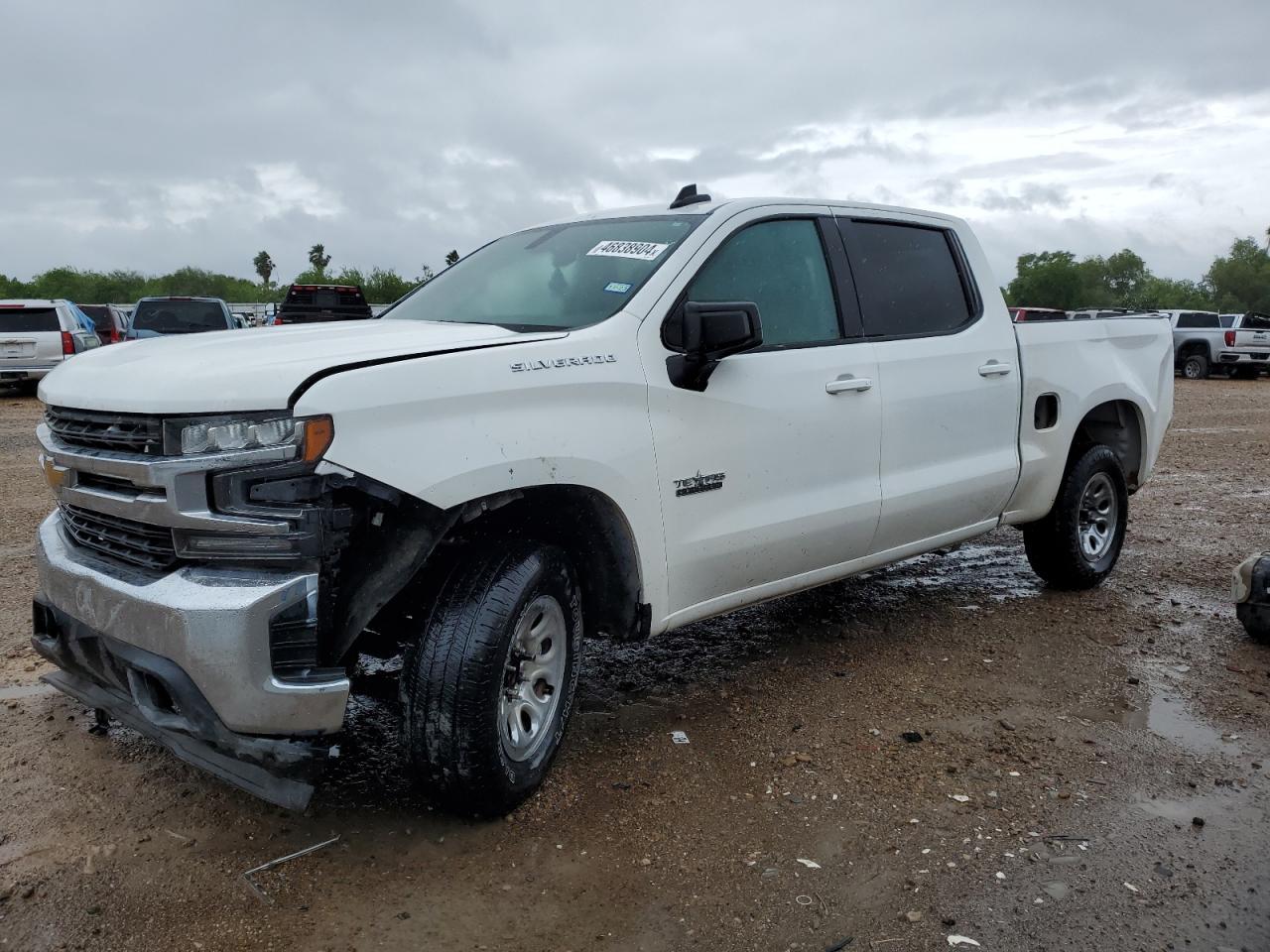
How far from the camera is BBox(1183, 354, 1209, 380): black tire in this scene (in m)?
25.9

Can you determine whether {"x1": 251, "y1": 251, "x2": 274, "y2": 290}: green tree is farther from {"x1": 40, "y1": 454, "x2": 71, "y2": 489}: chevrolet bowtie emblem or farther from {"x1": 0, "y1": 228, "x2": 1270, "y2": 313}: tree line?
{"x1": 40, "y1": 454, "x2": 71, "y2": 489}: chevrolet bowtie emblem

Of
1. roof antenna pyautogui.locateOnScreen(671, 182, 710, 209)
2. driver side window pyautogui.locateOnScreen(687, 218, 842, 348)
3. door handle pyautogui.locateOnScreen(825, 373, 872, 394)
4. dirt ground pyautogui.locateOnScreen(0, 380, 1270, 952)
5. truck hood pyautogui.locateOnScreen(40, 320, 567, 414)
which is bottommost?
dirt ground pyautogui.locateOnScreen(0, 380, 1270, 952)

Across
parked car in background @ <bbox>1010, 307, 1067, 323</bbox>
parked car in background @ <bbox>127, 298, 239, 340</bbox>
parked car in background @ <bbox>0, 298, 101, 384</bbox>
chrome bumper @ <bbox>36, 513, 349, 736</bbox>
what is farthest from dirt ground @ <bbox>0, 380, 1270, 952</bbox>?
parked car in background @ <bbox>127, 298, 239, 340</bbox>

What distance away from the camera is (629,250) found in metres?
3.96

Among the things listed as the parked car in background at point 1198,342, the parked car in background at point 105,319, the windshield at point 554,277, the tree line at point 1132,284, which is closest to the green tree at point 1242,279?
the tree line at point 1132,284

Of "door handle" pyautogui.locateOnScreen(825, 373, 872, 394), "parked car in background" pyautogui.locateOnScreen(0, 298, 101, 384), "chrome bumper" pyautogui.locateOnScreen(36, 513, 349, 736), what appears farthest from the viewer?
"parked car in background" pyautogui.locateOnScreen(0, 298, 101, 384)

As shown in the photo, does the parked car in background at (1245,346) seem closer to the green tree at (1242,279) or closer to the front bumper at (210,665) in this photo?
the front bumper at (210,665)

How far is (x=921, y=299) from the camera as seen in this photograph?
4.82 meters

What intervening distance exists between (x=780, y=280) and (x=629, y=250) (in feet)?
2.02

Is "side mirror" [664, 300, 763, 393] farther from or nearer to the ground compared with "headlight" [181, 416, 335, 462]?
farther from the ground

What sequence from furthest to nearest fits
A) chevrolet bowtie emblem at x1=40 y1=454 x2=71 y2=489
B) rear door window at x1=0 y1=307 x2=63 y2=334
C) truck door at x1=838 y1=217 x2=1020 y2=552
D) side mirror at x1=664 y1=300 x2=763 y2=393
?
rear door window at x1=0 y1=307 x2=63 y2=334, truck door at x1=838 y1=217 x2=1020 y2=552, side mirror at x1=664 y1=300 x2=763 y2=393, chevrolet bowtie emblem at x1=40 y1=454 x2=71 y2=489

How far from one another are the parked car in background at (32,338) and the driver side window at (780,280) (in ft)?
51.6

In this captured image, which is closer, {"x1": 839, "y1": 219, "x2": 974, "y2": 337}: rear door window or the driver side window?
the driver side window

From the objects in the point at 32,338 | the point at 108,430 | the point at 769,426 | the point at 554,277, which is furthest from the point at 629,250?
the point at 32,338
